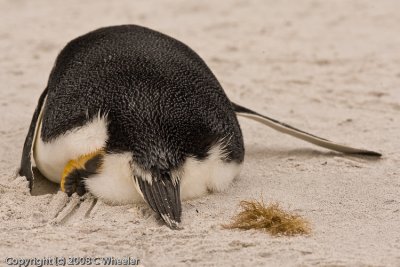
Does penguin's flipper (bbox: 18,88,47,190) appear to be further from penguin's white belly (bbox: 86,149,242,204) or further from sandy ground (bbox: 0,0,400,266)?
penguin's white belly (bbox: 86,149,242,204)

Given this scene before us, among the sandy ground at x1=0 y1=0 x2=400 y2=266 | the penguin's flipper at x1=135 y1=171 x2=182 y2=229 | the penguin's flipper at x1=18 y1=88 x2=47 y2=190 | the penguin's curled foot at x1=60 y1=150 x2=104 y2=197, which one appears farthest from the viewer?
the penguin's flipper at x1=18 y1=88 x2=47 y2=190

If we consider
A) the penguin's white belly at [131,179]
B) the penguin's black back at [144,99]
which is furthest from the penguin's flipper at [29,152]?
the penguin's white belly at [131,179]

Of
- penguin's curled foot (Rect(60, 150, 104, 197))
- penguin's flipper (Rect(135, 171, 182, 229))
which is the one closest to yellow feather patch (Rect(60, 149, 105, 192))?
penguin's curled foot (Rect(60, 150, 104, 197))

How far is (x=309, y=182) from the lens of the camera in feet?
11.1

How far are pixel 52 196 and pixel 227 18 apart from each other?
3.86 metres

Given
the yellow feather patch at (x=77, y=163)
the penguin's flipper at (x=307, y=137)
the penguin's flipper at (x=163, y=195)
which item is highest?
the yellow feather patch at (x=77, y=163)

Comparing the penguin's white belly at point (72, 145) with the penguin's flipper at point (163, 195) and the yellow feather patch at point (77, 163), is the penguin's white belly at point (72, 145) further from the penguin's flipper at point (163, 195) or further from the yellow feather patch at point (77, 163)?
the penguin's flipper at point (163, 195)

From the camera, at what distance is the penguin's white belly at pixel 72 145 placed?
2.90m

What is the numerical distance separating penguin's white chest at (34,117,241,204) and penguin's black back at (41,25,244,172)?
3 centimetres

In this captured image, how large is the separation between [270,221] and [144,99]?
2.31ft

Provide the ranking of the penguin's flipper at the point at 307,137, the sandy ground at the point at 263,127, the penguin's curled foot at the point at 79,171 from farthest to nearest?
the penguin's flipper at the point at 307,137 → the penguin's curled foot at the point at 79,171 → the sandy ground at the point at 263,127

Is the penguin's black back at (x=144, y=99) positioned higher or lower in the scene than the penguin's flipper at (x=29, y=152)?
higher

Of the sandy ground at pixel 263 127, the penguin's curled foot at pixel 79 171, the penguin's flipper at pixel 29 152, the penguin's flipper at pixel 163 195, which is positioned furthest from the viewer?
the penguin's flipper at pixel 29 152

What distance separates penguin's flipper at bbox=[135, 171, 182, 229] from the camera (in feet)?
9.15
